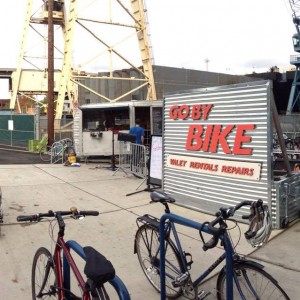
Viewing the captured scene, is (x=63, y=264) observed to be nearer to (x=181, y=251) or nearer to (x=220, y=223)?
(x=181, y=251)

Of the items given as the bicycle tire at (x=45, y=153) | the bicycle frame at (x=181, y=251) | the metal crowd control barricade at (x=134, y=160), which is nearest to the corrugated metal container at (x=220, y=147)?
the metal crowd control barricade at (x=134, y=160)

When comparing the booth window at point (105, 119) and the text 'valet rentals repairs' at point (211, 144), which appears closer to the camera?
the text 'valet rentals repairs' at point (211, 144)

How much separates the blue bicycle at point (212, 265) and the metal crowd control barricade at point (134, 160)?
234 inches

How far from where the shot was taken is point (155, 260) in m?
4.06

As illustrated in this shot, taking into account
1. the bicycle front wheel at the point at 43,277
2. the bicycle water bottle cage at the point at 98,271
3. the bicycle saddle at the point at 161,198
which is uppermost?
the bicycle saddle at the point at 161,198

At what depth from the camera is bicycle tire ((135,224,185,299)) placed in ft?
12.2

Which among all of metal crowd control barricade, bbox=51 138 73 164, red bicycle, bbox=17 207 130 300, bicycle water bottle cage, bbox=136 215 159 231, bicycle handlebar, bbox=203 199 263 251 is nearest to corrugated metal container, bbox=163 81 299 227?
bicycle water bottle cage, bbox=136 215 159 231

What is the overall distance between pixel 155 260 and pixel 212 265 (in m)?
0.89

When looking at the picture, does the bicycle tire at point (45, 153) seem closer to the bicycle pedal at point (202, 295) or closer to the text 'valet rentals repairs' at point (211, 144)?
the text 'valet rentals repairs' at point (211, 144)

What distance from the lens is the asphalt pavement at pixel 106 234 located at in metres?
4.38

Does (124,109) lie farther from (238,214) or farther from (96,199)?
(238,214)

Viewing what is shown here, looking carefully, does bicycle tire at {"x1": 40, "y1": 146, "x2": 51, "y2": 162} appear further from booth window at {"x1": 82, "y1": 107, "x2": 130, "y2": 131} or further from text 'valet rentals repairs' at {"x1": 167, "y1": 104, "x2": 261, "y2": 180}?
text 'valet rentals repairs' at {"x1": 167, "y1": 104, "x2": 261, "y2": 180}

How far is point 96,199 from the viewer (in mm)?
8484

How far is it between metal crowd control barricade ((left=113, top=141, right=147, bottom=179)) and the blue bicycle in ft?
19.5
